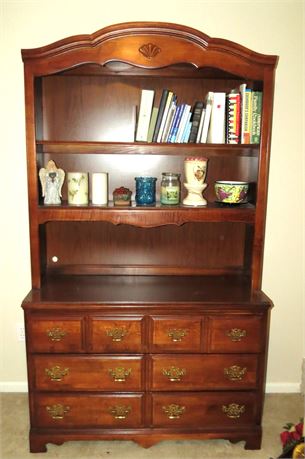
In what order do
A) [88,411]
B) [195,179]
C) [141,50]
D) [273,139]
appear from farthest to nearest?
1. [273,139]
2. [195,179]
3. [88,411]
4. [141,50]

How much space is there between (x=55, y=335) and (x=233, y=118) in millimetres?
1375

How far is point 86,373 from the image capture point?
1.80 metres

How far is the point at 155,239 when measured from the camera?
2.19 meters

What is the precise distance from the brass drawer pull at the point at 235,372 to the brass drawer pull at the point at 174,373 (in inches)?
8.4

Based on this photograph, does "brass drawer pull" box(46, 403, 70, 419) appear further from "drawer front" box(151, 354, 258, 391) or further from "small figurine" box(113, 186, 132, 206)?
"small figurine" box(113, 186, 132, 206)

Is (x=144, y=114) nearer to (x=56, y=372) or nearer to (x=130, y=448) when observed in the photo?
(x=56, y=372)

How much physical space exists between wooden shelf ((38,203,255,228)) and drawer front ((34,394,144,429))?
2.82 ft

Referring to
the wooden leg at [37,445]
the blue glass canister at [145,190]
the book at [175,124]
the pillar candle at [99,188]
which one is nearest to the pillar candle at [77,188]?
the pillar candle at [99,188]

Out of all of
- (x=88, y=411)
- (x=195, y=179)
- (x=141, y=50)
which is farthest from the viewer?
(x=195, y=179)

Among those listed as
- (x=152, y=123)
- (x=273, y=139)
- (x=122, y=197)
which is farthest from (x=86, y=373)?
(x=273, y=139)

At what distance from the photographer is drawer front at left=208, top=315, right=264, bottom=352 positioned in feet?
5.91

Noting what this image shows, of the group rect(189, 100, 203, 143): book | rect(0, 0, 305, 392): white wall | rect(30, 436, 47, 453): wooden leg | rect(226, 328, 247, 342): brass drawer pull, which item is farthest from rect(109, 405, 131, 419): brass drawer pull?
rect(189, 100, 203, 143): book

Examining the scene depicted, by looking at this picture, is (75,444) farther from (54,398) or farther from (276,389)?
(276,389)

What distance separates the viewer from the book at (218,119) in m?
1.87
